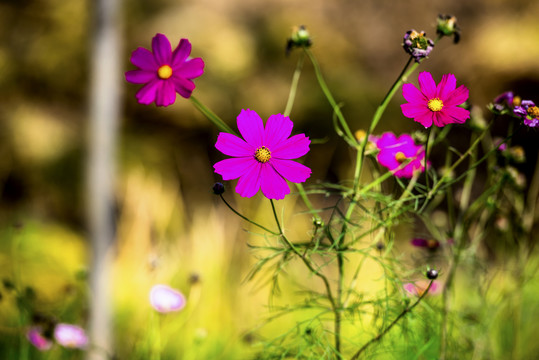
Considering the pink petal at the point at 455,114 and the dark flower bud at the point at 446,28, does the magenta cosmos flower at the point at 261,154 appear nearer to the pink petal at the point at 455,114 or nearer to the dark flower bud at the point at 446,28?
the pink petal at the point at 455,114

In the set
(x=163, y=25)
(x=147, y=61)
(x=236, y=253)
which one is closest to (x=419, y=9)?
(x=163, y=25)

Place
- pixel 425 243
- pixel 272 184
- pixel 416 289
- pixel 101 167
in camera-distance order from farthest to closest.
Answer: pixel 101 167, pixel 416 289, pixel 425 243, pixel 272 184

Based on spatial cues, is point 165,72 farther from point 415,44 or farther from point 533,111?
point 533,111

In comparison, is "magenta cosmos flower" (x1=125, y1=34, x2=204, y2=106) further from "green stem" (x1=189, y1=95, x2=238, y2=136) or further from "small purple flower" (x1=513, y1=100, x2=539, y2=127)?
"small purple flower" (x1=513, y1=100, x2=539, y2=127)

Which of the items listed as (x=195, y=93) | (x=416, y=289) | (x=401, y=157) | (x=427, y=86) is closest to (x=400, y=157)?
(x=401, y=157)

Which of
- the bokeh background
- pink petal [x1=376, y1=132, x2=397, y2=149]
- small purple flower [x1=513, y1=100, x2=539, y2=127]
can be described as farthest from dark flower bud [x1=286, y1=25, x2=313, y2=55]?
the bokeh background
